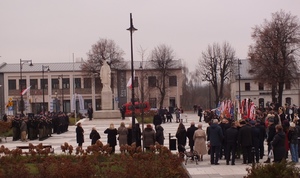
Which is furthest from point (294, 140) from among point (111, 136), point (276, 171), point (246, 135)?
point (276, 171)

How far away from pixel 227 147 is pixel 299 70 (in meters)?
47.8

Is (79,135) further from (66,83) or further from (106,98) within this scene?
(66,83)

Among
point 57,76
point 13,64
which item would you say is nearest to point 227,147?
point 57,76

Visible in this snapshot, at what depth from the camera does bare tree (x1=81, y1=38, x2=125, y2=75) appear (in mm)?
88750

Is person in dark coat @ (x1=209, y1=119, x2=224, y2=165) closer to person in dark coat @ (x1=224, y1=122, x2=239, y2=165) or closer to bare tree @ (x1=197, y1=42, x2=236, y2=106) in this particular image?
person in dark coat @ (x1=224, y1=122, x2=239, y2=165)

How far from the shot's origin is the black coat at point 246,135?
19.5 m

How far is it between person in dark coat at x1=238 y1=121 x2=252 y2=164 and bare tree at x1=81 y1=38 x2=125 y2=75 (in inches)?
2726

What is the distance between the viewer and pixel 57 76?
337ft

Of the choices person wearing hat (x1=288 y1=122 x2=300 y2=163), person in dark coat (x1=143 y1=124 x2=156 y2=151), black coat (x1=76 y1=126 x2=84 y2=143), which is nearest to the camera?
person wearing hat (x1=288 y1=122 x2=300 y2=163)

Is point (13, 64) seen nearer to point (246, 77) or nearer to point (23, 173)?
point (246, 77)

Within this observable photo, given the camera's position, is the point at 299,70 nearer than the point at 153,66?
Yes

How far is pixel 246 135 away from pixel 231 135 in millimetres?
653

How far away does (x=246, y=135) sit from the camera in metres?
19.6

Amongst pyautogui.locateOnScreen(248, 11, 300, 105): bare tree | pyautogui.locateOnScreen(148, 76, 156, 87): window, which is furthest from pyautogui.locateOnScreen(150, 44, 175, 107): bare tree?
pyautogui.locateOnScreen(248, 11, 300, 105): bare tree
